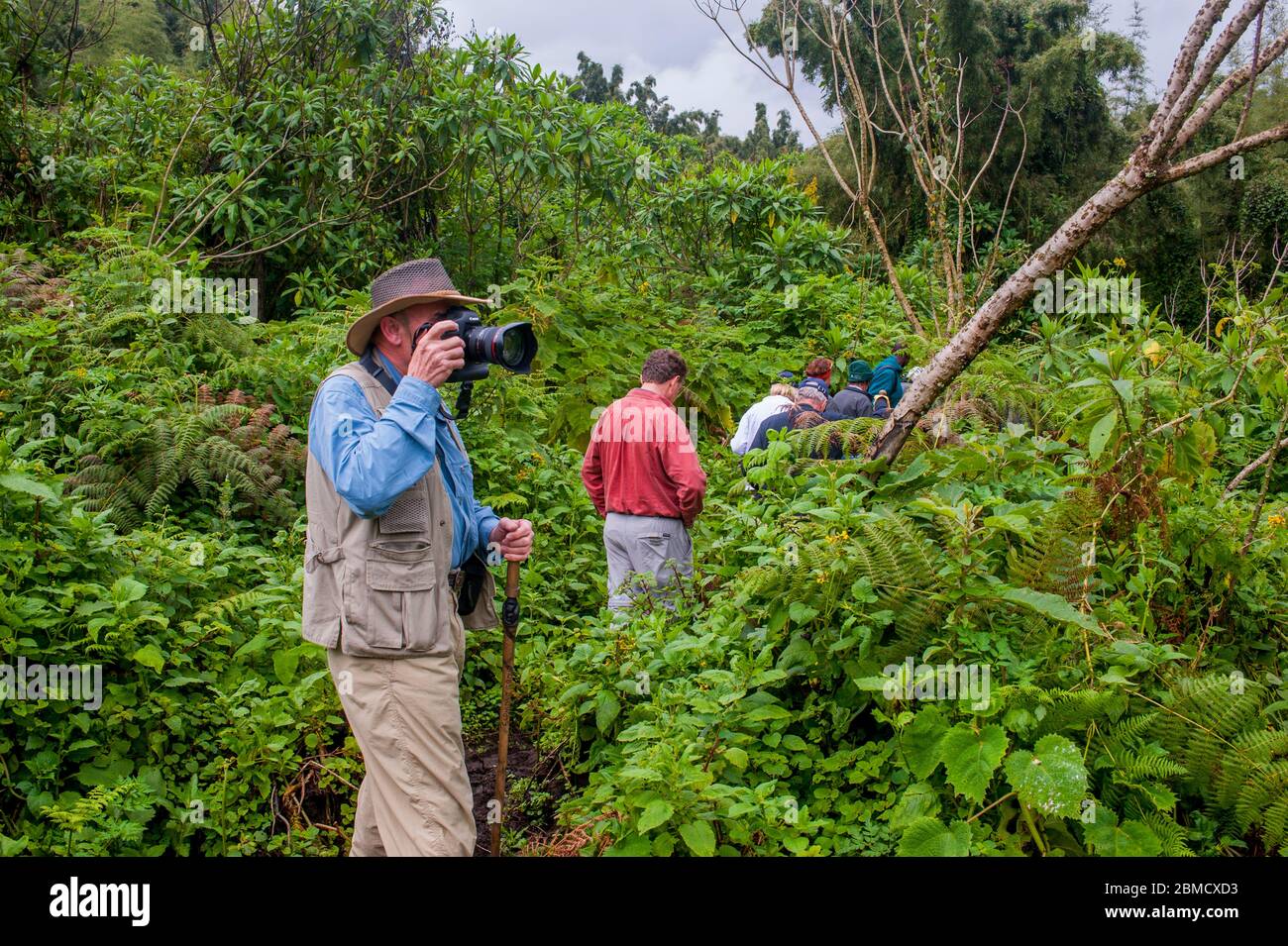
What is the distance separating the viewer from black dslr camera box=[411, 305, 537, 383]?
10.0 ft

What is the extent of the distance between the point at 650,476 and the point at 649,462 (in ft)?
0.27

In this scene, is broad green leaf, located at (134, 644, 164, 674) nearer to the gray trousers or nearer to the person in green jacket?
the gray trousers

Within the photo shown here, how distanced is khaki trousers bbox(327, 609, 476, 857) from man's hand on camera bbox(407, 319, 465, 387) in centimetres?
84

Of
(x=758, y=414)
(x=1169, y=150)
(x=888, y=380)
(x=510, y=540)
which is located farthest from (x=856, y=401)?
(x=510, y=540)

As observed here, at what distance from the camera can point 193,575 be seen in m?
4.30

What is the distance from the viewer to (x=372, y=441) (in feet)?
9.08

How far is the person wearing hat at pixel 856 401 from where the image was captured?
7.41 metres

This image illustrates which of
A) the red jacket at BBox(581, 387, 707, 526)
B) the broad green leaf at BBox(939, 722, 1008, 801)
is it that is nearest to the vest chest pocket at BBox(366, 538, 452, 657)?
the broad green leaf at BBox(939, 722, 1008, 801)

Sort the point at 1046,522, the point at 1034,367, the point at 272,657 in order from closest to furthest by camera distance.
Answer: the point at 1046,522
the point at 272,657
the point at 1034,367

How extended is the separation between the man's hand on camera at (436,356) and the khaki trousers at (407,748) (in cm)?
84
